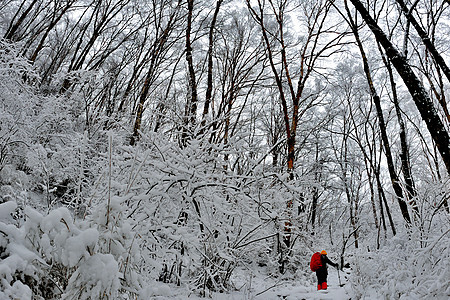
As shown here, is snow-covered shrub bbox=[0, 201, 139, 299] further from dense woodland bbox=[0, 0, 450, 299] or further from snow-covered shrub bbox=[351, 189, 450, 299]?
snow-covered shrub bbox=[351, 189, 450, 299]

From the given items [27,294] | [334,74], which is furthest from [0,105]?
[334,74]

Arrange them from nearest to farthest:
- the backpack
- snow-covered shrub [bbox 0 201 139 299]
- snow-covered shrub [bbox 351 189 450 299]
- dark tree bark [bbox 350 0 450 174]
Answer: snow-covered shrub [bbox 0 201 139 299] → dark tree bark [bbox 350 0 450 174] → snow-covered shrub [bbox 351 189 450 299] → the backpack

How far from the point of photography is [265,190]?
373 centimetres

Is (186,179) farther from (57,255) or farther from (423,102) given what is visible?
(423,102)

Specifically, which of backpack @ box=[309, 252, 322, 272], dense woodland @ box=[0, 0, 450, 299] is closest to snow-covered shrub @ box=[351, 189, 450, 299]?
dense woodland @ box=[0, 0, 450, 299]

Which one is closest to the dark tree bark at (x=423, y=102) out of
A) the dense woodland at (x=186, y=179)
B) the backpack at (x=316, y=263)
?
the dense woodland at (x=186, y=179)

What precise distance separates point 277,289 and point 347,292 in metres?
1.47

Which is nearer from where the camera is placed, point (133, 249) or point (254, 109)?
point (133, 249)

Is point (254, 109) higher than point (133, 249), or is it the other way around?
point (254, 109)

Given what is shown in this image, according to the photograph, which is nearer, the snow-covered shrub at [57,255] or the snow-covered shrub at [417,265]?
the snow-covered shrub at [57,255]

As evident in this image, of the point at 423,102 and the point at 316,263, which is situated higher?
the point at 423,102

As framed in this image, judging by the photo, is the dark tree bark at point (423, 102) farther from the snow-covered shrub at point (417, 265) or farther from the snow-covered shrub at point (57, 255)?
the snow-covered shrub at point (57, 255)

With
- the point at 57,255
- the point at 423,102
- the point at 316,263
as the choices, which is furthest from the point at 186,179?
the point at 316,263

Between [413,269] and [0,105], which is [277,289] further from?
[0,105]
